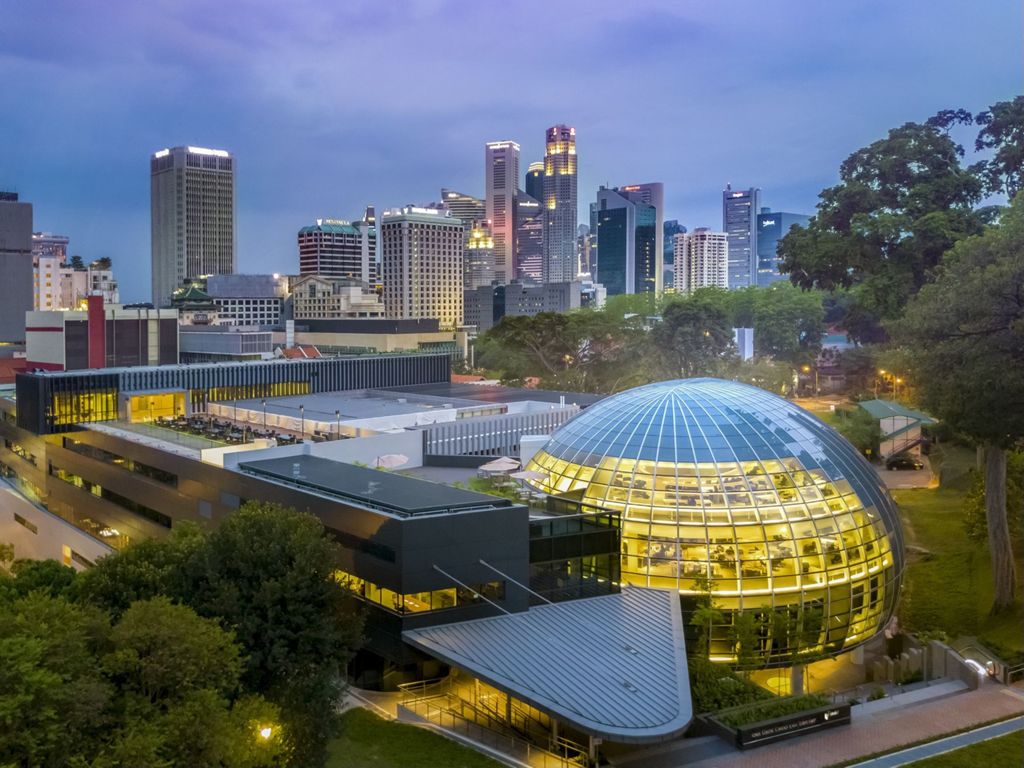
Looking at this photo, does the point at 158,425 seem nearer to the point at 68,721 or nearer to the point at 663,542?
the point at 663,542

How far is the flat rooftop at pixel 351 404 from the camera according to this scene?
202ft

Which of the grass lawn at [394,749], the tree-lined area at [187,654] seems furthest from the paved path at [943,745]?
the tree-lined area at [187,654]

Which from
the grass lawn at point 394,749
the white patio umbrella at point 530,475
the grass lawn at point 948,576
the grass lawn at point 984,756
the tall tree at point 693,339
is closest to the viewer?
the grass lawn at point 984,756

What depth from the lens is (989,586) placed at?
43.6 metres

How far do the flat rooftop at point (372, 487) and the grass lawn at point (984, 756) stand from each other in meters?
14.9

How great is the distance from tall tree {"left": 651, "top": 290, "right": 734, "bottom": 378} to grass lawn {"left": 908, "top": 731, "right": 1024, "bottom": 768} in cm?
7247

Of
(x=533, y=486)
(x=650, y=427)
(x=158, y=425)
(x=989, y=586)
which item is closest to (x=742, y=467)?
(x=650, y=427)

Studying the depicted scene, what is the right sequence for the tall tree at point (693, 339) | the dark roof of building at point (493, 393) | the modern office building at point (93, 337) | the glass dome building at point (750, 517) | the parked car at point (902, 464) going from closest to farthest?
the glass dome building at point (750, 517)
the dark roof of building at point (493, 393)
the parked car at point (902, 464)
the tall tree at point (693, 339)
the modern office building at point (93, 337)

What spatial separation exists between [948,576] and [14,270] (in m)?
162

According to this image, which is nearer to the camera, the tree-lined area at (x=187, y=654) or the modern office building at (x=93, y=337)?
the tree-lined area at (x=187, y=654)

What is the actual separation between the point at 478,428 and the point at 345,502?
68.5ft

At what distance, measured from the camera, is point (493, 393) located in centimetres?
7394

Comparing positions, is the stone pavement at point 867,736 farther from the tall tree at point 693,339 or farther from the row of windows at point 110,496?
the tall tree at point 693,339

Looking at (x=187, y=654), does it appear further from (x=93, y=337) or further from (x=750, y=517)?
(x=93, y=337)
